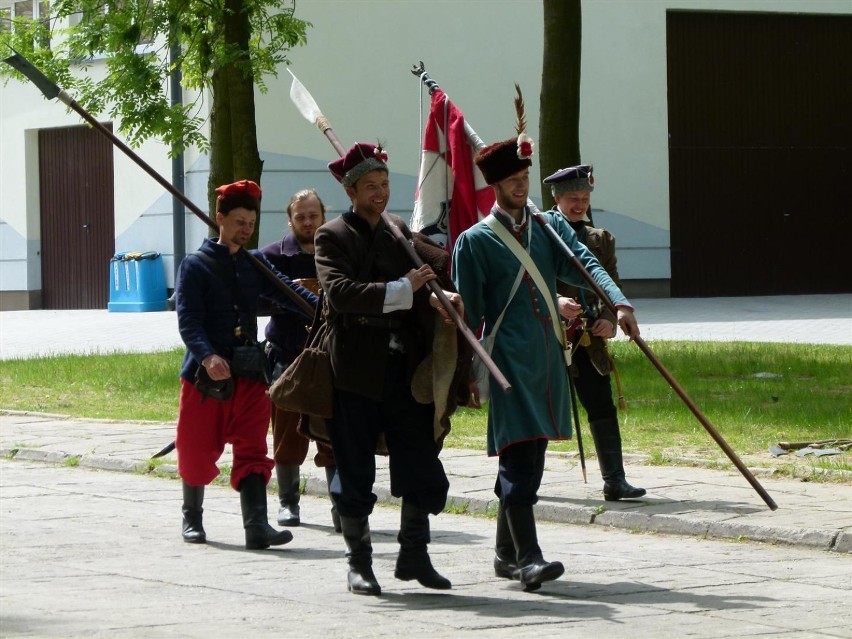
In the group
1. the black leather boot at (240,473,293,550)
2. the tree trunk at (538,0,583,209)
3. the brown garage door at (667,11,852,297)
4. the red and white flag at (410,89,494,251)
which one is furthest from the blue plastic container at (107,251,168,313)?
the black leather boot at (240,473,293,550)

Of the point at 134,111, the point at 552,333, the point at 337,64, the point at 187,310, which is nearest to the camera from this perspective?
the point at 552,333

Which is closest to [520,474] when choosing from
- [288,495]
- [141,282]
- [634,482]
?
[288,495]

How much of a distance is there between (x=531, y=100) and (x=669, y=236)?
359 centimetres

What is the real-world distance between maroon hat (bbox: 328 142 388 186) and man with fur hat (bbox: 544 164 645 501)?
7.46 feet

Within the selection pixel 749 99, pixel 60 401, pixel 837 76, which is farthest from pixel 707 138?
pixel 60 401

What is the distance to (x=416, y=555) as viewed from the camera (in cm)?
675

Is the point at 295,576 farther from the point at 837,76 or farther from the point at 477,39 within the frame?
the point at 837,76

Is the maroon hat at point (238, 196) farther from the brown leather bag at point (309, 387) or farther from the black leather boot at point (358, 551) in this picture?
the black leather boot at point (358, 551)

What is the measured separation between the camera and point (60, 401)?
15625 millimetres

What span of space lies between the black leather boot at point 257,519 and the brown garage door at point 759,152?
69.1 ft

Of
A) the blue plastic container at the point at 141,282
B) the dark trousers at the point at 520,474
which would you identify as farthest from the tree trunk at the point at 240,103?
the blue plastic container at the point at 141,282

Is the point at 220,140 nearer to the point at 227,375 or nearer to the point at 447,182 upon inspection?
the point at 447,182

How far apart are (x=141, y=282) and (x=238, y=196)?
1972cm

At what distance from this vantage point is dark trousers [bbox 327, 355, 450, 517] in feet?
22.1
